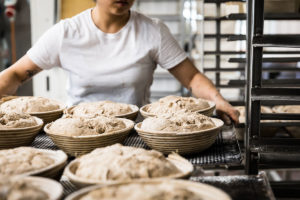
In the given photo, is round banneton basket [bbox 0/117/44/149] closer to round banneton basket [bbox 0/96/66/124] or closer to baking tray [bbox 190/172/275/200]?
round banneton basket [bbox 0/96/66/124]

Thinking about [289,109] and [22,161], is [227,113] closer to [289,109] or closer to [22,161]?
[289,109]

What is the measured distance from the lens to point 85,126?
61.3 inches

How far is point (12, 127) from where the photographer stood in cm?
157

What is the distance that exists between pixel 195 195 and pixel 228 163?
586 mm

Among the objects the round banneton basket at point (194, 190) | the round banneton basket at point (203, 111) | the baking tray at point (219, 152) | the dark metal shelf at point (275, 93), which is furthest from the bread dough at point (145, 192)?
the round banneton basket at point (203, 111)

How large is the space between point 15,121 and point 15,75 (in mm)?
1028

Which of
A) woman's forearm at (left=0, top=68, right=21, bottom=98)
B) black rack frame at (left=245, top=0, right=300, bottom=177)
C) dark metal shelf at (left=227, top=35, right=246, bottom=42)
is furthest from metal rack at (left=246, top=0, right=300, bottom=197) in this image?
woman's forearm at (left=0, top=68, right=21, bottom=98)

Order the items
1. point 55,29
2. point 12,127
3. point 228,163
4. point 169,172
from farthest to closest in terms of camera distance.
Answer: point 55,29
point 12,127
point 228,163
point 169,172

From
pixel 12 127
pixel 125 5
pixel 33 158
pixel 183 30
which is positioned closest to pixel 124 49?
pixel 125 5

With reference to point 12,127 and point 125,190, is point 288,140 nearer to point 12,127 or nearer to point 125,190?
point 125,190

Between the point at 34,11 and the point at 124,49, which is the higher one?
the point at 34,11

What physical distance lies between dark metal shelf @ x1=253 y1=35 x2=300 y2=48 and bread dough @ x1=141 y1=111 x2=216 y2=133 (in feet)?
1.33

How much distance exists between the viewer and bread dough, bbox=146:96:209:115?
1.95 meters

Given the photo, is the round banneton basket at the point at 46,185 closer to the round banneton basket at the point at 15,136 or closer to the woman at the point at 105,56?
the round banneton basket at the point at 15,136
